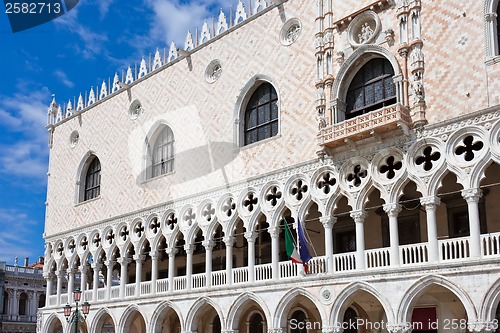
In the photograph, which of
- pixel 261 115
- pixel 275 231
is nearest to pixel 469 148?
pixel 275 231

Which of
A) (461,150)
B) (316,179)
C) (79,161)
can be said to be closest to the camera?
(461,150)

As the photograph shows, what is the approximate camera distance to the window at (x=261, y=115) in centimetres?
1791

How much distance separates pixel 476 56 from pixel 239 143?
23.6ft

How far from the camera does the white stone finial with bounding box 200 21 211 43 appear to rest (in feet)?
66.6

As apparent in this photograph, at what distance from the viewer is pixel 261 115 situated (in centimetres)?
1831

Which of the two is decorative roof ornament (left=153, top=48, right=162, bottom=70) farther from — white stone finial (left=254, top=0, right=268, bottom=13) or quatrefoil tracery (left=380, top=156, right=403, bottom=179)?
quatrefoil tracery (left=380, top=156, right=403, bottom=179)

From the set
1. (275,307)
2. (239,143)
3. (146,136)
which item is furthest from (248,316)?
(146,136)

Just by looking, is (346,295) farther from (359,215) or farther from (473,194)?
(473,194)

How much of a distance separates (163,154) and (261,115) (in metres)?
4.59

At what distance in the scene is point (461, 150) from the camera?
13.4 m

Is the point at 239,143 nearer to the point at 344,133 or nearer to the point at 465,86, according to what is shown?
the point at 344,133

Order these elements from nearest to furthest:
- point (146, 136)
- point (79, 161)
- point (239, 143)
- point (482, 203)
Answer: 1. point (482, 203)
2. point (239, 143)
3. point (146, 136)
4. point (79, 161)

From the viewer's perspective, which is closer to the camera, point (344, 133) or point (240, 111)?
point (344, 133)

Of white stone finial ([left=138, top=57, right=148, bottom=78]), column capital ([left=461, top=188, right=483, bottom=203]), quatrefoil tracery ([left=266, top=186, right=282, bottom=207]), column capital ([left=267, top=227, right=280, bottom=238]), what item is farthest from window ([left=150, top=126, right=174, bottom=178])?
column capital ([left=461, top=188, right=483, bottom=203])
